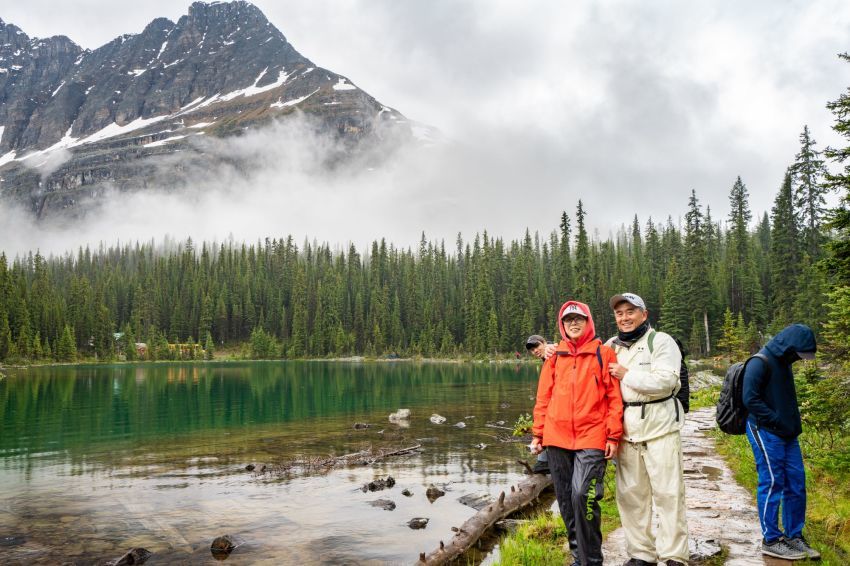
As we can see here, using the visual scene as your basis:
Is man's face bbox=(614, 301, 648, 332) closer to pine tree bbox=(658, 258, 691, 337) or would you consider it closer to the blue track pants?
the blue track pants

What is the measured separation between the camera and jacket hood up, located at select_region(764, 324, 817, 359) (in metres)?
6.39

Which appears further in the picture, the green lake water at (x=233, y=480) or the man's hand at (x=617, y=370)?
the green lake water at (x=233, y=480)

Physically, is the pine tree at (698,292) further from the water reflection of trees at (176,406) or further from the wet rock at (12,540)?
the wet rock at (12,540)

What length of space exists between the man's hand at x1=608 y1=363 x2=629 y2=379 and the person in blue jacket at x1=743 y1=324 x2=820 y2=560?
1.88m

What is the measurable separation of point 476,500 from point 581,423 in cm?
828

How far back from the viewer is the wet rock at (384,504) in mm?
13211

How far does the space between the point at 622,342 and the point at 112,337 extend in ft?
423

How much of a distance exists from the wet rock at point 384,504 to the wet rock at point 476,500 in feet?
5.43

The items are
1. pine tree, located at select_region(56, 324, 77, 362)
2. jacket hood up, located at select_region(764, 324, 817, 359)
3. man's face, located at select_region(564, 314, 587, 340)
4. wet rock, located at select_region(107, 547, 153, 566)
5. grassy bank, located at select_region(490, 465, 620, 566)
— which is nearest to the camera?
man's face, located at select_region(564, 314, 587, 340)

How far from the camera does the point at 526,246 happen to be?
12750 centimetres

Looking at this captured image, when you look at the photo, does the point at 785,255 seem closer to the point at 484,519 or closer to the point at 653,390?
the point at 484,519

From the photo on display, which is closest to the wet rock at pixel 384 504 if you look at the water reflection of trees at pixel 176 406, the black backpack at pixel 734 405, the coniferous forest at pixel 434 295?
the black backpack at pixel 734 405

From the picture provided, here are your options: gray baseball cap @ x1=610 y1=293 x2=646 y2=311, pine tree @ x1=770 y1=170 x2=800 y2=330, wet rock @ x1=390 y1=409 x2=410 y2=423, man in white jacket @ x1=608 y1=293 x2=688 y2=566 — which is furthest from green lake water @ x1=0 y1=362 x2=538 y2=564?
pine tree @ x1=770 y1=170 x2=800 y2=330

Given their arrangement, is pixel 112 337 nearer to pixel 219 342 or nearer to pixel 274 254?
pixel 219 342
